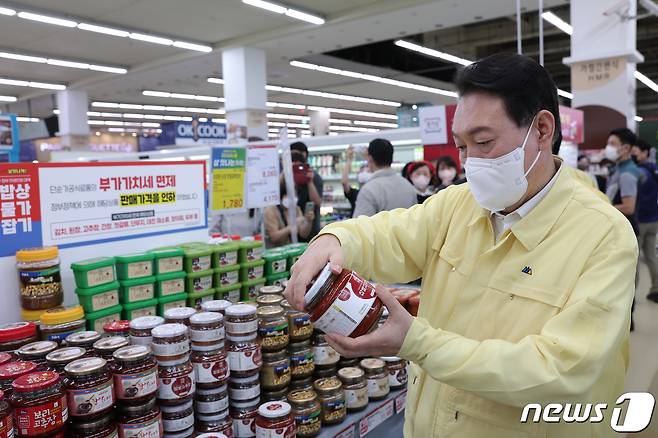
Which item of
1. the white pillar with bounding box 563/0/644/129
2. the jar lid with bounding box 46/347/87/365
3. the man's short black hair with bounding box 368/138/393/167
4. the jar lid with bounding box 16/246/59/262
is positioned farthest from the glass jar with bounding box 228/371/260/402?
the white pillar with bounding box 563/0/644/129

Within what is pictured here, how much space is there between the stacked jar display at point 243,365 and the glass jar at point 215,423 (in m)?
0.07

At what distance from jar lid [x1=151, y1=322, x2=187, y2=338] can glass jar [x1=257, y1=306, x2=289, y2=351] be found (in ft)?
1.12

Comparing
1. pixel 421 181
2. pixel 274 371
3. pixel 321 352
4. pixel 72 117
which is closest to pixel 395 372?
pixel 321 352

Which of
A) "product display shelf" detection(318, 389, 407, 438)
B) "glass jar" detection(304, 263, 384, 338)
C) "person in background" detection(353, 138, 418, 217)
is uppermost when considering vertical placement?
"person in background" detection(353, 138, 418, 217)

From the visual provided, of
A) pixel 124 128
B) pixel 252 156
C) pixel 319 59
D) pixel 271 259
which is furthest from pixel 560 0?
pixel 124 128

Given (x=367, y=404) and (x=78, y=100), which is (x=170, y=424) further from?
(x=78, y=100)

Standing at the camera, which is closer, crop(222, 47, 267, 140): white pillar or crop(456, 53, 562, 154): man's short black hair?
crop(456, 53, 562, 154): man's short black hair

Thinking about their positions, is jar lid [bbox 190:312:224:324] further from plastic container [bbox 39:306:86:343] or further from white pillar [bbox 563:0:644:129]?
white pillar [bbox 563:0:644:129]

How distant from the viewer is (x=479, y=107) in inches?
44.8

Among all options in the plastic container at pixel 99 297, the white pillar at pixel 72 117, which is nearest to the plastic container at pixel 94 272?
the plastic container at pixel 99 297

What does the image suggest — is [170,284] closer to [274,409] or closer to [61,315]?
[61,315]

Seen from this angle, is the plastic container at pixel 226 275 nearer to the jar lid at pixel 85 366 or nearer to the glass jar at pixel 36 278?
the glass jar at pixel 36 278

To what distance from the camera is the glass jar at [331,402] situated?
2.11 meters

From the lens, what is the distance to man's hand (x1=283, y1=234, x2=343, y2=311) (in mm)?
1131
